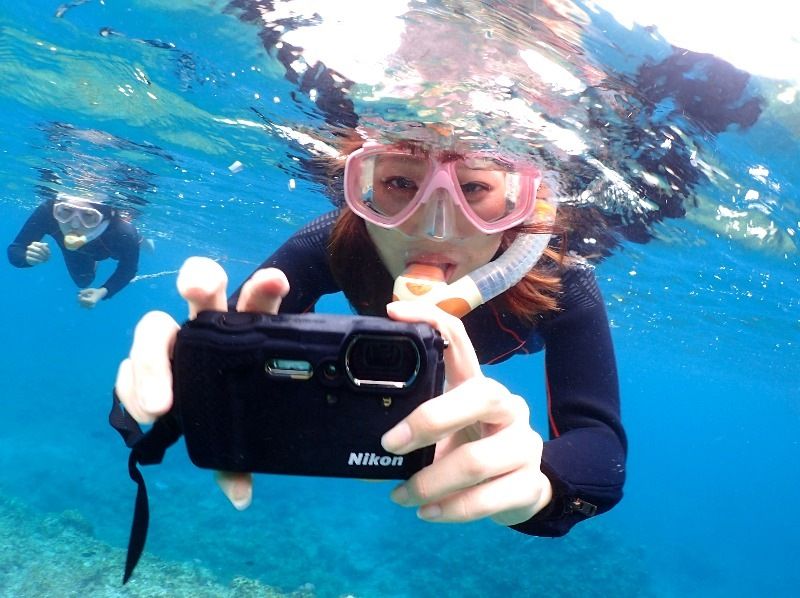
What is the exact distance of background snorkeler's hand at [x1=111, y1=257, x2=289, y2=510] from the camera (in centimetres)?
163

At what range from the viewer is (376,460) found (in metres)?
1.74

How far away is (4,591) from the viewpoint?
1028 cm

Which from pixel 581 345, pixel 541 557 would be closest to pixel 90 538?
pixel 541 557

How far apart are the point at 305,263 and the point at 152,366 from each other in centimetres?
262

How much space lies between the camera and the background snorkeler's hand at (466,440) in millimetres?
1579

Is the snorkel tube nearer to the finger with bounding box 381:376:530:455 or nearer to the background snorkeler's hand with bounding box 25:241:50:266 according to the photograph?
the finger with bounding box 381:376:530:455

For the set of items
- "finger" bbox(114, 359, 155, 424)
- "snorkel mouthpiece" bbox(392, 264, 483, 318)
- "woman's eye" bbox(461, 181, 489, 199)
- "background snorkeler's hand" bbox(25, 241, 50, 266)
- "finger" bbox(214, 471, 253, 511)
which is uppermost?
"woman's eye" bbox(461, 181, 489, 199)

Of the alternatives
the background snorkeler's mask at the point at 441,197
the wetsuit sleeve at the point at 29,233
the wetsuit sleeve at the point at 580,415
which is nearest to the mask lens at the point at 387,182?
the background snorkeler's mask at the point at 441,197

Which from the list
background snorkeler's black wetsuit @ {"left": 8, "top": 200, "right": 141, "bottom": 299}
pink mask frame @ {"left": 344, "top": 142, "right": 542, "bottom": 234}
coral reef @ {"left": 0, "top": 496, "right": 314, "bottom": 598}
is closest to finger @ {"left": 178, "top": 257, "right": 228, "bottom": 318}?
pink mask frame @ {"left": 344, "top": 142, "right": 542, "bottom": 234}

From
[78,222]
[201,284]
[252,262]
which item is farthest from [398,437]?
[252,262]

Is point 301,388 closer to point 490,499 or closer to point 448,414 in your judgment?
point 448,414

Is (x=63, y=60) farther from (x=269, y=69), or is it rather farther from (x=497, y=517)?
(x=497, y=517)

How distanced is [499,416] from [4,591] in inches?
496

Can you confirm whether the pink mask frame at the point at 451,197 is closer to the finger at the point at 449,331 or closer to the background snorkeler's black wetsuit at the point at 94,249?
the finger at the point at 449,331
